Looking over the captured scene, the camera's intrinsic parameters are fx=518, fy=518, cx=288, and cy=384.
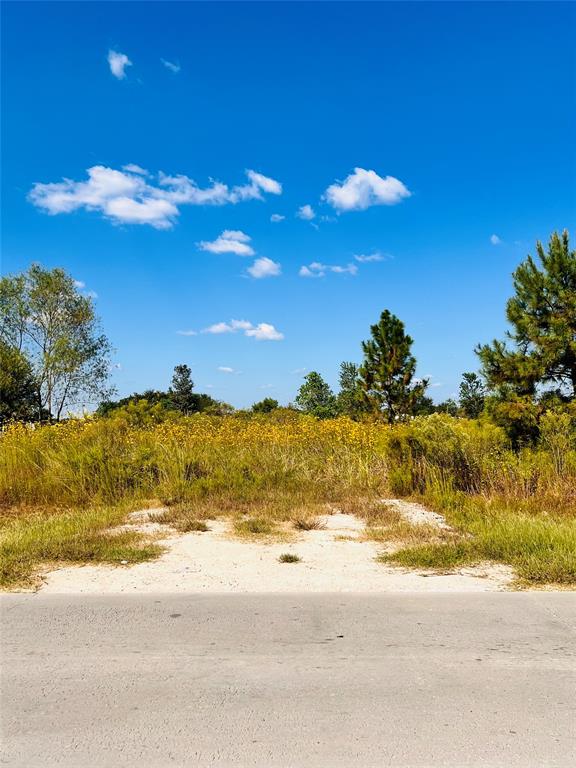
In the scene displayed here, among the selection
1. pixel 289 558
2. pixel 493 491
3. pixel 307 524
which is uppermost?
pixel 493 491

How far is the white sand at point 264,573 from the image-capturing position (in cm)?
462

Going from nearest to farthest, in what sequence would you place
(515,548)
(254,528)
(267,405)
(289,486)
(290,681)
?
(290,681) → (515,548) → (254,528) → (289,486) → (267,405)

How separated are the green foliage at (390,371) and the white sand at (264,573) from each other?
731 inches

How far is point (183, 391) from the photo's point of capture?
4569cm

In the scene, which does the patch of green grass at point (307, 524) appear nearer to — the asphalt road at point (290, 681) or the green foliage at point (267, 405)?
the asphalt road at point (290, 681)

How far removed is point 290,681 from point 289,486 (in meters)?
6.06

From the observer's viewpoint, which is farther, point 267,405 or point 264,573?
point 267,405

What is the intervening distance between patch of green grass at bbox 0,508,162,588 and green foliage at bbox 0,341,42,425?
20.5 m

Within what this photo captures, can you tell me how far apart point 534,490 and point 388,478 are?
2.37 meters

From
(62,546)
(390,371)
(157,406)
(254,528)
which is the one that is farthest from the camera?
(390,371)

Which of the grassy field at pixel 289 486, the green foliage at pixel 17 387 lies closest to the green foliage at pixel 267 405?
the green foliage at pixel 17 387

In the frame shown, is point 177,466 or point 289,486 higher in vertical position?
point 177,466

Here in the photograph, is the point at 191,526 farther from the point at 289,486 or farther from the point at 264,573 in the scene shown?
the point at 289,486

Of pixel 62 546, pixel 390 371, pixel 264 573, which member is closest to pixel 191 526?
pixel 62 546
